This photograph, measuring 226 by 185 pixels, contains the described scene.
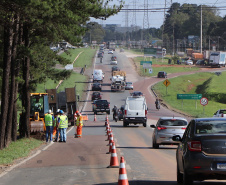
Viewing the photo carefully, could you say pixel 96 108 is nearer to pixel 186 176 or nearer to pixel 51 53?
pixel 51 53

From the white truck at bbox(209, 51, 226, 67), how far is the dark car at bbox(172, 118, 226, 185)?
12104cm

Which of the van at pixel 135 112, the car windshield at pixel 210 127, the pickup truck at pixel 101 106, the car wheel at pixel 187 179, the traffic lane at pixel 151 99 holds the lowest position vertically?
the traffic lane at pixel 151 99

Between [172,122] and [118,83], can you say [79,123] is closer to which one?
[172,122]

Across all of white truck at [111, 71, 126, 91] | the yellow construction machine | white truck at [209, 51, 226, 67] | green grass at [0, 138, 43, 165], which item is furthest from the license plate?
white truck at [209, 51, 226, 67]

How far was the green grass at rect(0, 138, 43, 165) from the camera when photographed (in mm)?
19806

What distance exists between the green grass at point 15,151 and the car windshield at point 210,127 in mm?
9319

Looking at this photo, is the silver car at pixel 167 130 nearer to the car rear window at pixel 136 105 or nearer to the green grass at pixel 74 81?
the car rear window at pixel 136 105

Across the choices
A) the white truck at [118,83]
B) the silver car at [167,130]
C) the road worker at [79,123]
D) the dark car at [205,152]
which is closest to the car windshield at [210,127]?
the dark car at [205,152]

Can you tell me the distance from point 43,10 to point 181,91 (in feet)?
259

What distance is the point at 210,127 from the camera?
37.5ft

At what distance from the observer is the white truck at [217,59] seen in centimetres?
13188

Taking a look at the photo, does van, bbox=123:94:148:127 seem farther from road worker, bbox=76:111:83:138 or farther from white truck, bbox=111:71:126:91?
white truck, bbox=111:71:126:91

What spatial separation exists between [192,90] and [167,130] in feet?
251

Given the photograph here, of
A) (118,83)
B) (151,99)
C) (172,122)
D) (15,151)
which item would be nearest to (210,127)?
(15,151)
